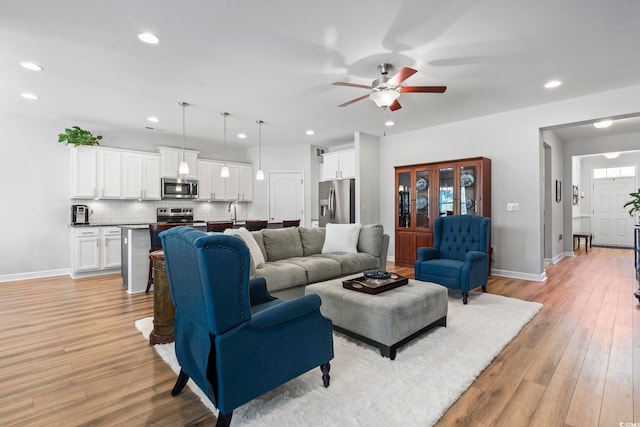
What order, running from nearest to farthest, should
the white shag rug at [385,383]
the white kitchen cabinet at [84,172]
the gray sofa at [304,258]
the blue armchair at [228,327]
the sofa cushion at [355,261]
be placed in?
the blue armchair at [228,327] < the white shag rug at [385,383] < the gray sofa at [304,258] < the sofa cushion at [355,261] < the white kitchen cabinet at [84,172]

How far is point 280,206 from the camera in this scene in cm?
779

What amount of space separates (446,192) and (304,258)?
291cm

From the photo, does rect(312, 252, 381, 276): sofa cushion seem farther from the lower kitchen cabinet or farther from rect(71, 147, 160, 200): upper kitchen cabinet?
rect(71, 147, 160, 200): upper kitchen cabinet

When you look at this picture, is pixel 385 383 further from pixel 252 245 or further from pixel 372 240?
pixel 372 240

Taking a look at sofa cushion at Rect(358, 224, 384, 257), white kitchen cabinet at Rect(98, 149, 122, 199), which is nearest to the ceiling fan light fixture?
sofa cushion at Rect(358, 224, 384, 257)

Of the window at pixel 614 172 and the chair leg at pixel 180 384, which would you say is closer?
the chair leg at pixel 180 384

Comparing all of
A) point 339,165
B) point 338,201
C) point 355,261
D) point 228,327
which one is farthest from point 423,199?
point 228,327

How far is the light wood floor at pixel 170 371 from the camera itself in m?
1.78

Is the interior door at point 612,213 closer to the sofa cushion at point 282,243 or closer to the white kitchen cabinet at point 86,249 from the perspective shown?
the sofa cushion at point 282,243

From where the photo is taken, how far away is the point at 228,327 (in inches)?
60.9

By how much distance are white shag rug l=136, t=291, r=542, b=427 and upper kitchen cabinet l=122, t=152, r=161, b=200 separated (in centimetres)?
390

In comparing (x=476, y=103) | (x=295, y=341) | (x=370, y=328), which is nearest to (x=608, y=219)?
(x=476, y=103)

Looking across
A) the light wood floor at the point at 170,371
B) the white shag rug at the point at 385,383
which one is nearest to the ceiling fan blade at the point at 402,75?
the white shag rug at the point at 385,383

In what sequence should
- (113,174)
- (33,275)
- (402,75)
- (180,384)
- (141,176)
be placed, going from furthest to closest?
(141,176) < (113,174) < (33,275) < (402,75) < (180,384)
